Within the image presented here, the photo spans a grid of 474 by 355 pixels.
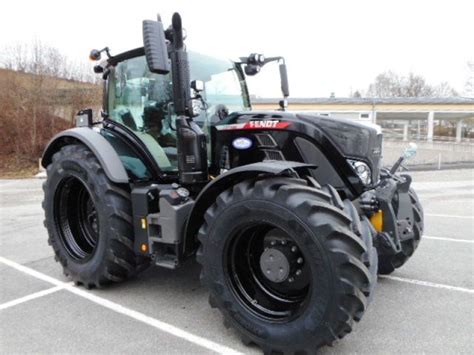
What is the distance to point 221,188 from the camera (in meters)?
3.21

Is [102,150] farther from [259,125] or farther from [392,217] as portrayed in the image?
[392,217]

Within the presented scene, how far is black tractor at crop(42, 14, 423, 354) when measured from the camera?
2707 mm

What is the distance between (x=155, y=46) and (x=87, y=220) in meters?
2.43

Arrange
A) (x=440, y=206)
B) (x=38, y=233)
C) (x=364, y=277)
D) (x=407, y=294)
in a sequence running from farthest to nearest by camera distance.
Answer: (x=440, y=206), (x=38, y=233), (x=407, y=294), (x=364, y=277)

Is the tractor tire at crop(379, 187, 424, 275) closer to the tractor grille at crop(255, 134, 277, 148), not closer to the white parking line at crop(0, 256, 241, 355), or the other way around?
the tractor grille at crop(255, 134, 277, 148)

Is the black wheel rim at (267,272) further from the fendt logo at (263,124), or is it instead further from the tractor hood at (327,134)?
the fendt logo at (263,124)

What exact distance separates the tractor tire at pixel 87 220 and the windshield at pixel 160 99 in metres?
0.53

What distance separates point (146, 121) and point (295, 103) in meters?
24.6

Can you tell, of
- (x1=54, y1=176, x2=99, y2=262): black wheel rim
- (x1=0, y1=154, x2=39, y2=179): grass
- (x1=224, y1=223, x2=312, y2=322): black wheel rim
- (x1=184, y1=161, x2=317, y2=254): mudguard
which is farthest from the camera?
(x1=0, y1=154, x2=39, y2=179): grass

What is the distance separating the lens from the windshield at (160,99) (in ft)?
13.1

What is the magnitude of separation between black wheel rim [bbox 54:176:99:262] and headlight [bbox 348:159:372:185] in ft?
8.97

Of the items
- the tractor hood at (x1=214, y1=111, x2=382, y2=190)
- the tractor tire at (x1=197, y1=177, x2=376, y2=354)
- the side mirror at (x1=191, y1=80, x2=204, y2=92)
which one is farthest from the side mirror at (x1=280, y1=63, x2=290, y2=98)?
the tractor tire at (x1=197, y1=177, x2=376, y2=354)

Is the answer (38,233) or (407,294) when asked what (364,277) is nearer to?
(407,294)

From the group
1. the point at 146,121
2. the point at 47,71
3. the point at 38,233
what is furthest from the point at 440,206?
the point at 47,71
